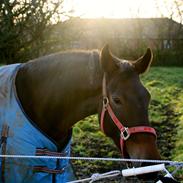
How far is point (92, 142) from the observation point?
293 inches

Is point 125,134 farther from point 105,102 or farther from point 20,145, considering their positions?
point 20,145

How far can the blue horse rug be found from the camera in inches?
119

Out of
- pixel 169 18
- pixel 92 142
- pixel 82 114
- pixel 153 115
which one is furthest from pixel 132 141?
pixel 169 18

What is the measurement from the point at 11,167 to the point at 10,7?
40.0ft

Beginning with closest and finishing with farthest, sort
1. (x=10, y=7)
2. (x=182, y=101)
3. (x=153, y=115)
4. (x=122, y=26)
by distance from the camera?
1. (x=153, y=115)
2. (x=182, y=101)
3. (x=10, y=7)
4. (x=122, y=26)

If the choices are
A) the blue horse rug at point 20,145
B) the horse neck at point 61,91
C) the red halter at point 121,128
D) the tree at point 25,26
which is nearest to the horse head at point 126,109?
the red halter at point 121,128

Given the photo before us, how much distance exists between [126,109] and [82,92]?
388mm

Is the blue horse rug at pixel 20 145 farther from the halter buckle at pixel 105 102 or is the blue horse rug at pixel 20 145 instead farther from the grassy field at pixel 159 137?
the grassy field at pixel 159 137

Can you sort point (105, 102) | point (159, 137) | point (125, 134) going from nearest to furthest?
point (125, 134), point (105, 102), point (159, 137)

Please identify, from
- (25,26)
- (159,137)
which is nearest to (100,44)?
(25,26)

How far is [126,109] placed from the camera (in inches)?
111

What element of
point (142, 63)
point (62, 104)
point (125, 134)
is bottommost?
point (125, 134)

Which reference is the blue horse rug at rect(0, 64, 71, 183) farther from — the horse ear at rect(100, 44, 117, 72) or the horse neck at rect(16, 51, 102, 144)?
the horse ear at rect(100, 44, 117, 72)

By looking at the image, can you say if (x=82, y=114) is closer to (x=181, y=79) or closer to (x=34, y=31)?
(x=34, y=31)
